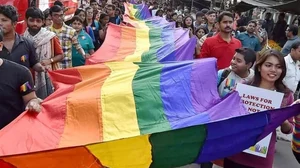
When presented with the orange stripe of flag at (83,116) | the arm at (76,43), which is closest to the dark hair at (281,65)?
the orange stripe of flag at (83,116)

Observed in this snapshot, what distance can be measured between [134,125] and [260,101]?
1.01 meters

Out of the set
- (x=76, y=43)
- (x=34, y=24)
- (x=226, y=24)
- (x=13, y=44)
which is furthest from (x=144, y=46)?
(x=13, y=44)

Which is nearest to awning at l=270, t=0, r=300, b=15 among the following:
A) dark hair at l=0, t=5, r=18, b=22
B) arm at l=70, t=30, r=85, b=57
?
arm at l=70, t=30, r=85, b=57

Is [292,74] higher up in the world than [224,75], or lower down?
lower down

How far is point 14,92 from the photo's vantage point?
3.21 metres

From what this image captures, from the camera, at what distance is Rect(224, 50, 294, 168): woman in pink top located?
329cm

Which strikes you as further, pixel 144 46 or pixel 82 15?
pixel 82 15

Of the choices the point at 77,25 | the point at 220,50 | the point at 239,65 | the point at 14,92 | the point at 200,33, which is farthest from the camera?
the point at 200,33

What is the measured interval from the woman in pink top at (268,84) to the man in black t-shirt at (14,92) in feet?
5.43

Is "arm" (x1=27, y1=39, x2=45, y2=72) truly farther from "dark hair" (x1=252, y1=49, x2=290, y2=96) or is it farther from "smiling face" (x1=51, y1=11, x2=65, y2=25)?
"dark hair" (x1=252, y1=49, x2=290, y2=96)

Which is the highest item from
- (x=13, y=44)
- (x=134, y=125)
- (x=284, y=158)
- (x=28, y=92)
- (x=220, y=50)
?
(x=13, y=44)

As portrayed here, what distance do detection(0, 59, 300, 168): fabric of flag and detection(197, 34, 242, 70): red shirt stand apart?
3.83 feet

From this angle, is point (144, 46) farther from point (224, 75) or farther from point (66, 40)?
A: point (224, 75)

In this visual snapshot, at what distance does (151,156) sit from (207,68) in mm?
1651
